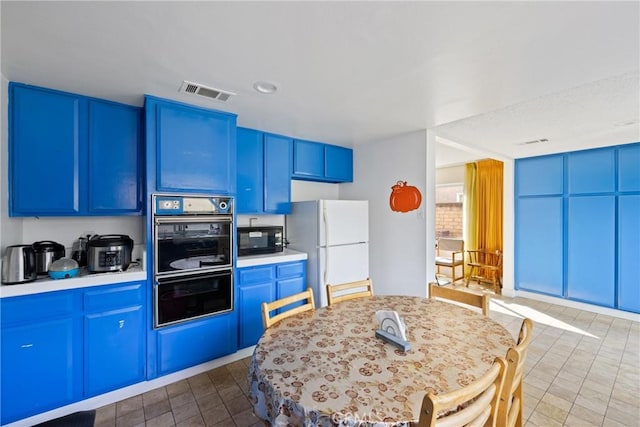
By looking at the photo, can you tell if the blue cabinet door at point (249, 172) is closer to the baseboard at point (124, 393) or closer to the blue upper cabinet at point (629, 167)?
the baseboard at point (124, 393)

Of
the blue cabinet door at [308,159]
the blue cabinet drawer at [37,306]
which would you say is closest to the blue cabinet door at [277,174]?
the blue cabinet door at [308,159]

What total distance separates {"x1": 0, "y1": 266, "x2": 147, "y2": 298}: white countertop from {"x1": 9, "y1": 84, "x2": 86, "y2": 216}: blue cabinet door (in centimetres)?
56

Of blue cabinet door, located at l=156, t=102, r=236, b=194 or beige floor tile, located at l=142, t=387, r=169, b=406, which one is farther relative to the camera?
blue cabinet door, located at l=156, t=102, r=236, b=194


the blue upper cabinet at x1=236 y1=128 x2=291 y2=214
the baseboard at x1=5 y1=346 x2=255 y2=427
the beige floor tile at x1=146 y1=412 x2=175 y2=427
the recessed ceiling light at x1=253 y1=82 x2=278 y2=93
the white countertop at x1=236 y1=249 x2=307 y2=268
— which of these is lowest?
the beige floor tile at x1=146 y1=412 x2=175 y2=427

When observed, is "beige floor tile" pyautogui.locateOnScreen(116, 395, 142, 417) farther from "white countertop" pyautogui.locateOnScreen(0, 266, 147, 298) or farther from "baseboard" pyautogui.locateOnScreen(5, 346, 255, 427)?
"white countertop" pyautogui.locateOnScreen(0, 266, 147, 298)

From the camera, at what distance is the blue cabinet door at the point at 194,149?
2217 mm

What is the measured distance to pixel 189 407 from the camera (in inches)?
78.0

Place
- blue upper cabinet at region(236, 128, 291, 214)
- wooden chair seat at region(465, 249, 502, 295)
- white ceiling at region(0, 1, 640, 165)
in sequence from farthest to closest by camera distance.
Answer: wooden chair seat at region(465, 249, 502, 295)
blue upper cabinet at region(236, 128, 291, 214)
white ceiling at region(0, 1, 640, 165)

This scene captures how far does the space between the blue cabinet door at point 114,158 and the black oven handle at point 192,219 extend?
1.10 ft

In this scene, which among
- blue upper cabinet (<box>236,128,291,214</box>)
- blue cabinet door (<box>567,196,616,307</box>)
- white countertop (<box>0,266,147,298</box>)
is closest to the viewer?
white countertop (<box>0,266,147,298</box>)

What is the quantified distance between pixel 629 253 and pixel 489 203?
6.28ft

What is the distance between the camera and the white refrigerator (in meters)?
3.00

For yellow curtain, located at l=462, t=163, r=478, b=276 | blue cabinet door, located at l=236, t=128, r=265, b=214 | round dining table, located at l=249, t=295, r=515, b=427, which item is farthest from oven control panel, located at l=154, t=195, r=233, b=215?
yellow curtain, located at l=462, t=163, r=478, b=276

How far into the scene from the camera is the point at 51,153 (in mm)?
2012
